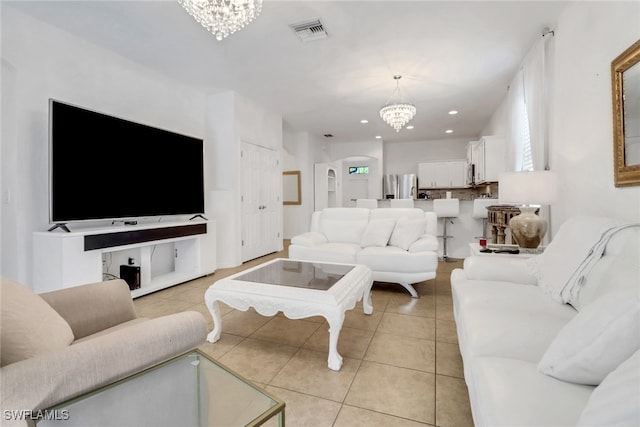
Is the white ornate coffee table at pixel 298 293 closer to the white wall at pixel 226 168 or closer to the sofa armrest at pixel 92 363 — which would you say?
the sofa armrest at pixel 92 363

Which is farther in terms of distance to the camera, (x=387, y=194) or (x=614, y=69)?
(x=387, y=194)

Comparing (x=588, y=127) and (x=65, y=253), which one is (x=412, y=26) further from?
(x=65, y=253)

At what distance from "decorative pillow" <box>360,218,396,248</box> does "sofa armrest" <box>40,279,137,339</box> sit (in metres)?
2.56

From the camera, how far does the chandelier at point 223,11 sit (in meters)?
1.99

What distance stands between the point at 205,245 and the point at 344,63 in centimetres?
298

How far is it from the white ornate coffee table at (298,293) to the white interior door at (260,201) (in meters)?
2.61

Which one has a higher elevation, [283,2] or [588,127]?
[283,2]

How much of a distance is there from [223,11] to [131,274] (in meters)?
2.74

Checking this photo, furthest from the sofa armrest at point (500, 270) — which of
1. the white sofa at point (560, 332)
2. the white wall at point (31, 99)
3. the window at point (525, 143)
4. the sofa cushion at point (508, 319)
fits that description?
the white wall at point (31, 99)

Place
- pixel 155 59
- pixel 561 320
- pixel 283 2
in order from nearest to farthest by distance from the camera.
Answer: pixel 561 320 < pixel 283 2 < pixel 155 59

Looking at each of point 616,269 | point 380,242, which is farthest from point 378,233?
point 616,269

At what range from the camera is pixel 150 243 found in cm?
326

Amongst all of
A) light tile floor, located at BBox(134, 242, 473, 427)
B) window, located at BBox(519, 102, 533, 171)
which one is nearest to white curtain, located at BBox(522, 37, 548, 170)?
window, located at BBox(519, 102, 533, 171)

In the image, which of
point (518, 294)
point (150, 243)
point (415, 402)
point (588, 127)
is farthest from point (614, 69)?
point (150, 243)
